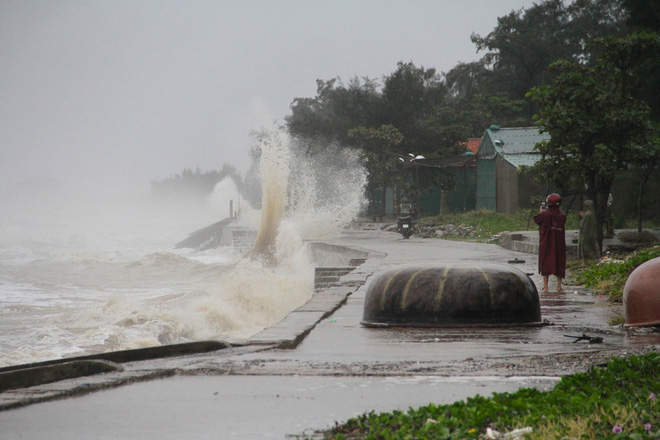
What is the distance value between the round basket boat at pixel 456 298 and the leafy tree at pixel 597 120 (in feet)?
31.1

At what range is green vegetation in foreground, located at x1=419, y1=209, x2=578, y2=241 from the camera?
30.7m

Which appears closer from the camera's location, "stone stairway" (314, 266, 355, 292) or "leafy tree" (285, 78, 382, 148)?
"stone stairway" (314, 266, 355, 292)

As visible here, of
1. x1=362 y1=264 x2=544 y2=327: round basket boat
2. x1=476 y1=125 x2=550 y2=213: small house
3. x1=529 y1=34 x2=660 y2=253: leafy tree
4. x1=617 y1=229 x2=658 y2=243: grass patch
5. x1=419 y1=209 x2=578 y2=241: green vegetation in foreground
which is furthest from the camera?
x1=476 y1=125 x2=550 y2=213: small house

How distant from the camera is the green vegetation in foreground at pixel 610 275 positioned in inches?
477

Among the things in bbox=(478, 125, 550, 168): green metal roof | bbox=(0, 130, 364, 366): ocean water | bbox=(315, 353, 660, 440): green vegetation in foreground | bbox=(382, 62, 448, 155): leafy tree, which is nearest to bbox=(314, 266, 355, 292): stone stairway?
bbox=(0, 130, 364, 366): ocean water

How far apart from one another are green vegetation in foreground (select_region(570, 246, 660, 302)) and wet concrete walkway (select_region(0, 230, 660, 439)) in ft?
10.2

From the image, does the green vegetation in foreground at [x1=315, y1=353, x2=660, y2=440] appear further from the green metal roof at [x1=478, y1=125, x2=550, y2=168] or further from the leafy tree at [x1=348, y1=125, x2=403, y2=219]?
the leafy tree at [x1=348, y1=125, x2=403, y2=219]

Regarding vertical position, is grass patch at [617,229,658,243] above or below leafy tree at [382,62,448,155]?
below

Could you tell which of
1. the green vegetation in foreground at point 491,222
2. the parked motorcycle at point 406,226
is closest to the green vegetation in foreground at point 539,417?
the green vegetation in foreground at point 491,222

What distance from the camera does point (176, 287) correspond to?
2702cm

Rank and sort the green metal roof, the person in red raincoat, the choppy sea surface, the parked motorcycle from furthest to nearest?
the green metal roof
the parked motorcycle
the choppy sea surface
the person in red raincoat

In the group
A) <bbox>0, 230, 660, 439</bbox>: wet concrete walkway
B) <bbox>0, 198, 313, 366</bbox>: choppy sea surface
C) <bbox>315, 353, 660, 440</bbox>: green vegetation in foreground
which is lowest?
<bbox>0, 198, 313, 366</bbox>: choppy sea surface

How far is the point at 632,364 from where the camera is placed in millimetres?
5180

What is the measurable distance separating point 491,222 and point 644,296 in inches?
1073
